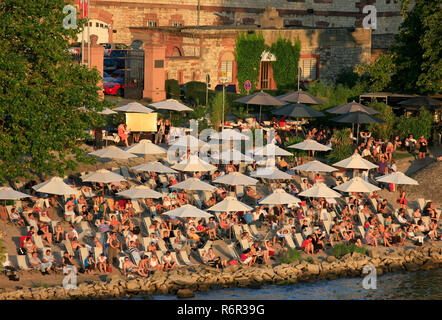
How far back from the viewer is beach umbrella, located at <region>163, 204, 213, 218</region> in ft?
101

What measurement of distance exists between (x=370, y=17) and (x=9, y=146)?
46.8 meters

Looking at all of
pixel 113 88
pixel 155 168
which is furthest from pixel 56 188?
pixel 113 88

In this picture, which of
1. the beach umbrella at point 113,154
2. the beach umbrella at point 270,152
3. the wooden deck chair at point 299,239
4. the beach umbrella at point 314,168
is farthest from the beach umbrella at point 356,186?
the beach umbrella at point 113,154

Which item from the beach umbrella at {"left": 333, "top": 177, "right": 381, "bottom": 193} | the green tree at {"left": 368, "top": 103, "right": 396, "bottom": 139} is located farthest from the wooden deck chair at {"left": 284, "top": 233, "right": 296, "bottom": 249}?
the green tree at {"left": 368, "top": 103, "right": 396, "bottom": 139}

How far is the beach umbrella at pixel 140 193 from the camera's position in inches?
1262

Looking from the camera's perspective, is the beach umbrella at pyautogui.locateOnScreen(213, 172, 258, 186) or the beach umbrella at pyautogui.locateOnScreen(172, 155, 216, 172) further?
the beach umbrella at pyautogui.locateOnScreen(172, 155, 216, 172)

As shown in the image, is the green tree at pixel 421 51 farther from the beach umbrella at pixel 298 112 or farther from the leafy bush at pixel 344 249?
the leafy bush at pixel 344 249

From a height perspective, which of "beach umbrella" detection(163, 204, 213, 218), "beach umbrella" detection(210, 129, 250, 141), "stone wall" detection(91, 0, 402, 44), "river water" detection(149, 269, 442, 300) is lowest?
"river water" detection(149, 269, 442, 300)

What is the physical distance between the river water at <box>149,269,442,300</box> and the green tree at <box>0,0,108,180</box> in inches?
295

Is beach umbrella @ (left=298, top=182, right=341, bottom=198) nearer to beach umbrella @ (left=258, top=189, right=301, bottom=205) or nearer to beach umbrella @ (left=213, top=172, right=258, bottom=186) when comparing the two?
beach umbrella @ (left=258, top=189, right=301, bottom=205)

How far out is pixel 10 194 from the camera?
102 feet

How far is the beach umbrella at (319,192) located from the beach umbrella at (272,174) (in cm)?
151

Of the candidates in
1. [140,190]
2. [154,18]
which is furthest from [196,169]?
[154,18]

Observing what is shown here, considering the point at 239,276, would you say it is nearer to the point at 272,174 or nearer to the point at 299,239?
the point at 299,239
